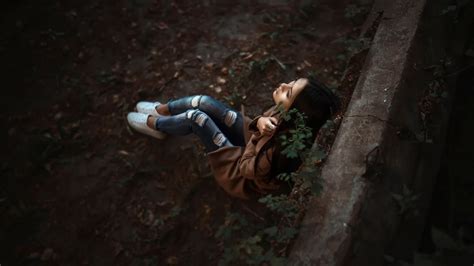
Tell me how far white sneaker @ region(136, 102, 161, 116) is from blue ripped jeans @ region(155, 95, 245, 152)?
25 centimetres

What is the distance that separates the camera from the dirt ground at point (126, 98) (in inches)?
139

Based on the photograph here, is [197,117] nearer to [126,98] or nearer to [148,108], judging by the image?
[148,108]

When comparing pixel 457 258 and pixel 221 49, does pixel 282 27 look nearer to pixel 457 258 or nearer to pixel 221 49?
pixel 221 49

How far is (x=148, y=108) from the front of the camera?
411 cm

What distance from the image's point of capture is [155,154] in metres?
4.02

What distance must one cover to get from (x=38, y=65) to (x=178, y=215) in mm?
2597

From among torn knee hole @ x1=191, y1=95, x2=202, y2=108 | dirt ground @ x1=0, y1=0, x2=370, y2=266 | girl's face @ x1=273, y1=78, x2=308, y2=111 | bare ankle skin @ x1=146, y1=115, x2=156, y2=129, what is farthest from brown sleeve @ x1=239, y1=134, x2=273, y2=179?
bare ankle skin @ x1=146, y1=115, x2=156, y2=129

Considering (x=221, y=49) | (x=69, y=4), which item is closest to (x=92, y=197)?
(x=221, y=49)

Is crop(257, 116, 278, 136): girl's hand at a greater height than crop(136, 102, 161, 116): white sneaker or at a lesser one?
greater

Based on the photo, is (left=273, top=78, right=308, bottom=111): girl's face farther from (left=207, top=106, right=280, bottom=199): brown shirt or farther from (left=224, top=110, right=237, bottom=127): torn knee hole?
(left=224, top=110, right=237, bottom=127): torn knee hole

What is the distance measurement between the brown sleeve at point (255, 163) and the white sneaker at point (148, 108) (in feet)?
4.43

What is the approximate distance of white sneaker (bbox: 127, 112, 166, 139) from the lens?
3.95m

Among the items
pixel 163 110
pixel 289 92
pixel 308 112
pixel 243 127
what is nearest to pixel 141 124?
pixel 163 110

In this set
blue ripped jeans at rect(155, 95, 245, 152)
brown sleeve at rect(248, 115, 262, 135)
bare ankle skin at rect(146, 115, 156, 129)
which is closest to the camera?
brown sleeve at rect(248, 115, 262, 135)
